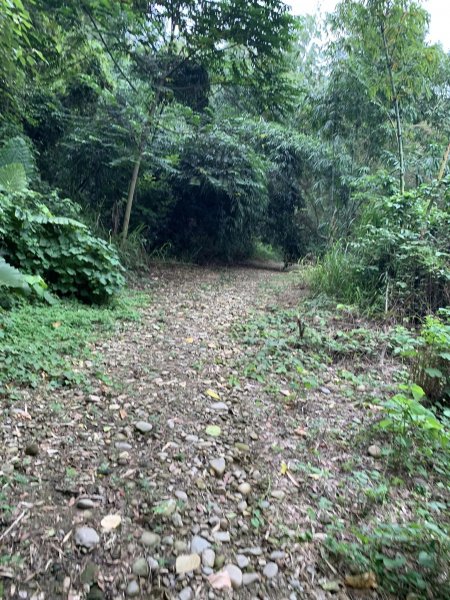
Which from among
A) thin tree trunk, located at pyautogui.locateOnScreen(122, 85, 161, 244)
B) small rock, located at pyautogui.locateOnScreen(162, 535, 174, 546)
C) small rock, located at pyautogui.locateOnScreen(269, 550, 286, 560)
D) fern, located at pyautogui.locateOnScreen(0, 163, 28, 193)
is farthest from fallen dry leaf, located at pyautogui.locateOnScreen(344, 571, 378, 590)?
thin tree trunk, located at pyautogui.locateOnScreen(122, 85, 161, 244)

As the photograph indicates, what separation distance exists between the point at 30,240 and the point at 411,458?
155 inches

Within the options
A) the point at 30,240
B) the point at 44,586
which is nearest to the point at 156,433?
the point at 44,586

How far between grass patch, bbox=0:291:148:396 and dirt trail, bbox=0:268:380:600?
176 millimetres

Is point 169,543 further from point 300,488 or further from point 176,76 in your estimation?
point 176,76

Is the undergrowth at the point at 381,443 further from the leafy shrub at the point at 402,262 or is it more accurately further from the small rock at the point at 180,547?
the leafy shrub at the point at 402,262

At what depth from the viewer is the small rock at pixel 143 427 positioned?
2.25m

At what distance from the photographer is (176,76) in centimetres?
676

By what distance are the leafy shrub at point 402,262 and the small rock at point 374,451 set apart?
2.69 meters

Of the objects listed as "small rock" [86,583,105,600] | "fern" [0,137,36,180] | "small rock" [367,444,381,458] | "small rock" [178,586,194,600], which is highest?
"fern" [0,137,36,180]

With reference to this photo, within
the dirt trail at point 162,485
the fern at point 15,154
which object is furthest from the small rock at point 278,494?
the fern at point 15,154

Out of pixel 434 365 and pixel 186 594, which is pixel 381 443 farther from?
pixel 186 594

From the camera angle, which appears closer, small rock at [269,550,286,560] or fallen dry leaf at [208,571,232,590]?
fallen dry leaf at [208,571,232,590]

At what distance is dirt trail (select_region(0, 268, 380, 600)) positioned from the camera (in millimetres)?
1396

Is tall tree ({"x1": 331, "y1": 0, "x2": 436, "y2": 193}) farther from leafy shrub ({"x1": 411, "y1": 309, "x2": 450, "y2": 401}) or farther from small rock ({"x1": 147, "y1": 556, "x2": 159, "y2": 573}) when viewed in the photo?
small rock ({"x1": 147, "y1": 556, "x2": 159, "y2": 573})
